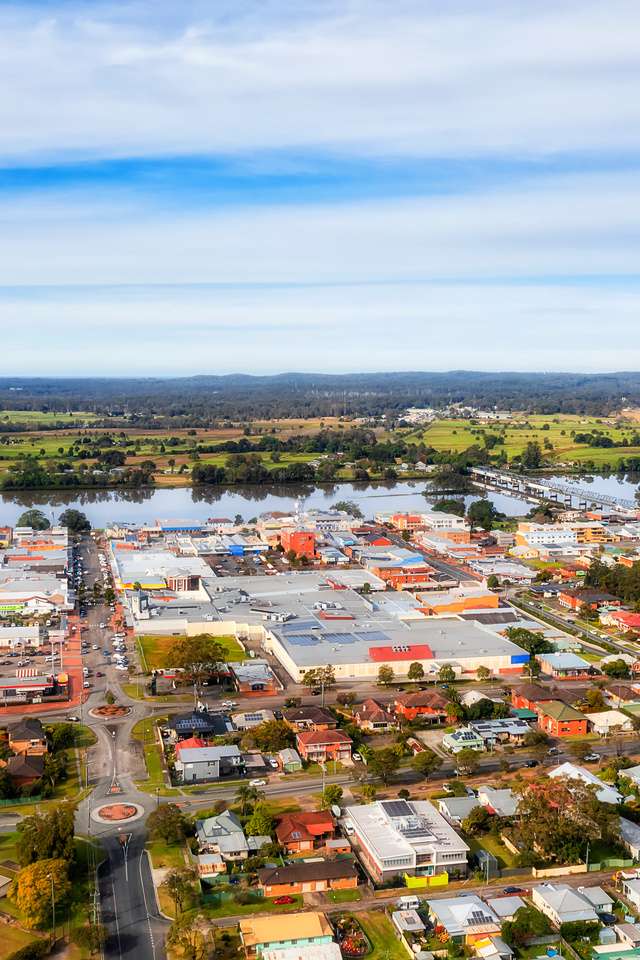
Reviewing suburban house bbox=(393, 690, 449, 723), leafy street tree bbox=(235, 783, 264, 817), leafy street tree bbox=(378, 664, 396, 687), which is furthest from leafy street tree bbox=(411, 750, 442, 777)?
leafy street tree bbox=(378, 664, 396, 687)

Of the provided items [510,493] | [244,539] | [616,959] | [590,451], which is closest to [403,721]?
[616,959]

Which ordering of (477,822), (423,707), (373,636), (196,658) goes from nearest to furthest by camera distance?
(477,822)
(423,707)
(196,658)
(373,636)

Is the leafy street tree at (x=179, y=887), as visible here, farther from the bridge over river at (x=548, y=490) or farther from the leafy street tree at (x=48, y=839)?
the bridge over river at (x=548, y=490)

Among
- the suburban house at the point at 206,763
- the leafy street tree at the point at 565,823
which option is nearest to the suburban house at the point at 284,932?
the leafy street tree at the point at 565,823

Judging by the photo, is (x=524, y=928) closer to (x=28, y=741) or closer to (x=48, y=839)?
(x=48, y=839)

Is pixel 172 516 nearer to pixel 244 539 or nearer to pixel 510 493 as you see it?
pixel 244 539

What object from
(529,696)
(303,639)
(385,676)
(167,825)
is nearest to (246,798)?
(167,825)
